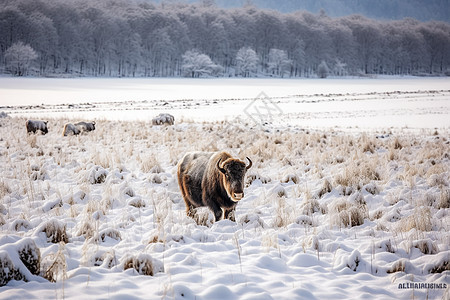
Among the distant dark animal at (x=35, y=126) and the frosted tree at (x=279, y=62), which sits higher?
the frosted tree at (x=279, y=62)

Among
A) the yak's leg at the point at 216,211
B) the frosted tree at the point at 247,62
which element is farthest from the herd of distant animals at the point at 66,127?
the frosted tree at the point at 247,62

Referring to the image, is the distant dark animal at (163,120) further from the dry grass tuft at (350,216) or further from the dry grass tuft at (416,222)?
the dry grass tuft at (416,222)

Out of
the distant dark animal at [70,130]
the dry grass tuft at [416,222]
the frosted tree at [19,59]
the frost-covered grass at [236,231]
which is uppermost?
the frosted tree at [19,59]

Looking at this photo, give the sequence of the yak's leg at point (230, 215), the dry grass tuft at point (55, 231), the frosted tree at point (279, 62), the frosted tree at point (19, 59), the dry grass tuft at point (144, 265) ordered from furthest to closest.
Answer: the frosted tree at point (279, 62)
the frosted tree at point (19, 59)
the yak's leg at point (230, 215)
the dry grass tuft at point (55, 231)
the dry grass tuft at point (144, 265)

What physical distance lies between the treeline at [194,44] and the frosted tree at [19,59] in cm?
17

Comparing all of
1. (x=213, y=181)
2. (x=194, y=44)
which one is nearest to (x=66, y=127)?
(x=213, y=181)

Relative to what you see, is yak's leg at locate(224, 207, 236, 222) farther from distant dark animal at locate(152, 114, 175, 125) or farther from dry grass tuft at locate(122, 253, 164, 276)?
distant dark animal at locate(152, 114, 175, 125)

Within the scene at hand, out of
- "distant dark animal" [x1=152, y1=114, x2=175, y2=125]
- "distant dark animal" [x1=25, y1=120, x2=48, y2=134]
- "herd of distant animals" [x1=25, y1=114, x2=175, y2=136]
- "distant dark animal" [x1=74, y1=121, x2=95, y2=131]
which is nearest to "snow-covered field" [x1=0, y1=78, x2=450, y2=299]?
"herd of distant animals" [x1=25, y1=114, x2=175, y2=136]

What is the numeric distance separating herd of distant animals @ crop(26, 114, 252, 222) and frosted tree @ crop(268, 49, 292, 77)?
81.9 m

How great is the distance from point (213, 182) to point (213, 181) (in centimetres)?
2

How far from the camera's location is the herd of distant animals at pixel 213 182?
501cm

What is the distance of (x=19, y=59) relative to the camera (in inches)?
2402

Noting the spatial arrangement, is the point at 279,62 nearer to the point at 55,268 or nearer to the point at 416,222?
the point at 416,222

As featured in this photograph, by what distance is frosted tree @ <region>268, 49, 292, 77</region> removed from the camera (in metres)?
84.4
